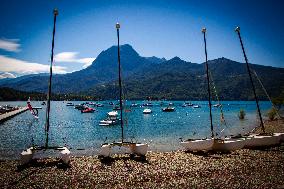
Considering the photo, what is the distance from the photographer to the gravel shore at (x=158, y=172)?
17.0m

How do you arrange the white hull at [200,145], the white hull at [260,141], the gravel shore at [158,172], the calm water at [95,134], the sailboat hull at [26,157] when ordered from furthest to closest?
the calm water at [95,134], the white hull at [260,141], the white hull at [200,145], the sailboat hull at [26,157], the gravel shore at [158,172]

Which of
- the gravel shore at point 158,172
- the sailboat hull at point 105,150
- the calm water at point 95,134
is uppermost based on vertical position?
the sailboat hull at point 105,150

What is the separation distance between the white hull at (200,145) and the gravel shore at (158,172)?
1.23 m

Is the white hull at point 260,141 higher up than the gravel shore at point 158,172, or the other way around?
the white hull at point 260,141

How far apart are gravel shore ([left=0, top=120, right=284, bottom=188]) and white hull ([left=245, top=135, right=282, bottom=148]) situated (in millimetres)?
2477

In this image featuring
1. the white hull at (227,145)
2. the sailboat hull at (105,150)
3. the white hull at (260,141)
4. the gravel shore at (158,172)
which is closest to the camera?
the gravel shore at (158,172)

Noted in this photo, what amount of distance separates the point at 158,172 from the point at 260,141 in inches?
649

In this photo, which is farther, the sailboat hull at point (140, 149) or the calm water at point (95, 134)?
the calm water at point (95, 134)

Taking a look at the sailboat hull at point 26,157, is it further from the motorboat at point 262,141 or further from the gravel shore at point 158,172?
the motorboat at point 262,141

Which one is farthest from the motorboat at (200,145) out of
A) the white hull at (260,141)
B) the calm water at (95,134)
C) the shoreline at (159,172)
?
the calm water at (95,134)

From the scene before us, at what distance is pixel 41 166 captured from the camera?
74.7 ft

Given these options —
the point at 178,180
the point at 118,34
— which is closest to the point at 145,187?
the point at 178,180

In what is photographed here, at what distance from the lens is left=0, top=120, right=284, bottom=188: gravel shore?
1697 cm

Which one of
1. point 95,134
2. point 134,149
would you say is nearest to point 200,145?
point 134,149
